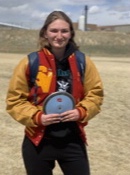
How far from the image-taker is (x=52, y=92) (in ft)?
8.52

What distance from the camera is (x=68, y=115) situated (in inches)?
99.5

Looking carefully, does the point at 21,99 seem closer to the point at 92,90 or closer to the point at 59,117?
the point at 59,117

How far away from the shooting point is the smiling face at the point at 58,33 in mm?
2646

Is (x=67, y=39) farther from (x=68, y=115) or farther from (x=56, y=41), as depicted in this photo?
(x=68, y=115)

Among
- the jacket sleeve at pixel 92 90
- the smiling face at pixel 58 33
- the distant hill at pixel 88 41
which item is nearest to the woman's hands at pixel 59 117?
the jacket sleeve at pixel 92 90

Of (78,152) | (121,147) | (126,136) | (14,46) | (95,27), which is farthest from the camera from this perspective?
(95,27)

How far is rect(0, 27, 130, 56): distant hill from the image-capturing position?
44.5 m

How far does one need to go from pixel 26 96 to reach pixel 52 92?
17 cm

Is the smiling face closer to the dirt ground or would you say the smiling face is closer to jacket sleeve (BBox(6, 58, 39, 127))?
jacket sleeve (BBox(6, 58, 39, 127))

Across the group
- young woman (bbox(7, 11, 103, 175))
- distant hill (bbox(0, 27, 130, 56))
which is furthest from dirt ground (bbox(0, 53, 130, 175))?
distant hill (bbox(0, 27, 130, 56))

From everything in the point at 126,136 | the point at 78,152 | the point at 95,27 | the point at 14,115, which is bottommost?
the point at 95,27

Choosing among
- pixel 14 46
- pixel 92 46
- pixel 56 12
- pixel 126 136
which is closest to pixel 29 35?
pixel 14 46

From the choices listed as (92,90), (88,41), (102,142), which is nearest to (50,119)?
(92,90)

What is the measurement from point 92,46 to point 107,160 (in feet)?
140
